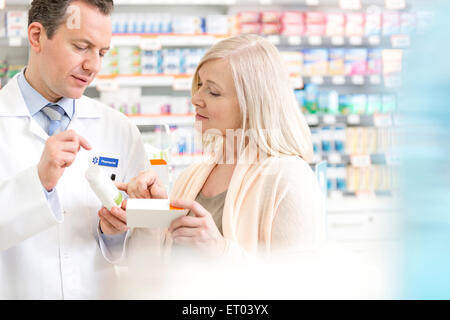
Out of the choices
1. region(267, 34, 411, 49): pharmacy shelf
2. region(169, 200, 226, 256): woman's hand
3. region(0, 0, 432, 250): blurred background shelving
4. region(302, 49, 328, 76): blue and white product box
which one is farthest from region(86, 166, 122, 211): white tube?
region(302, 49, 328, 76): blue and white product box

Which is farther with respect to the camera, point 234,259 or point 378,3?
point 378,3

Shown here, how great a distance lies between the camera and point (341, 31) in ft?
13.3

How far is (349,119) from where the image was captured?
4.13m

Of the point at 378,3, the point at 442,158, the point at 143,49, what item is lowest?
the point at 442,158

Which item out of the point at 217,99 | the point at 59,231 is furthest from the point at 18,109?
the point at 217,99

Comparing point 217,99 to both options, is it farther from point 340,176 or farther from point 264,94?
point 340,176

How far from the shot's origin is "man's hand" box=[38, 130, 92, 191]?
0.76m

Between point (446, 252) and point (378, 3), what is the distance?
433 centimetres

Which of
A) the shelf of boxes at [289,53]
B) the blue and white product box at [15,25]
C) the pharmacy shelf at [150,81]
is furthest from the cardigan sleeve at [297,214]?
the blue and white product box at [15,25]

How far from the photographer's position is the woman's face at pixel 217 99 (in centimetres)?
109

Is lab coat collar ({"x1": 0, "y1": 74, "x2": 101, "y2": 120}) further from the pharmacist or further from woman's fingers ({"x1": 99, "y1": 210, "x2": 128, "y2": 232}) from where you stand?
woman's fingers ({"x1": 99, "y1": 210, "x2": 128, "y2": 232})

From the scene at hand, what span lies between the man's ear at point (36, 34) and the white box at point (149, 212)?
0.52m
